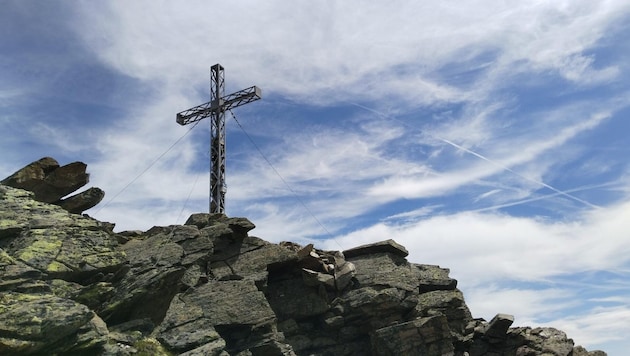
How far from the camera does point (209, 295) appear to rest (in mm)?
30547

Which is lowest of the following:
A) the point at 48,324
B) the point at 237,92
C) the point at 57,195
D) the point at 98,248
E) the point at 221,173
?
the point at 48,324

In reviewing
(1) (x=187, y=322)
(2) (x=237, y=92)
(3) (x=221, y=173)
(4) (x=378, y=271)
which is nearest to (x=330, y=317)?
(4) (x=378, y=271)

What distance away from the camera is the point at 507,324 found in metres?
40.7

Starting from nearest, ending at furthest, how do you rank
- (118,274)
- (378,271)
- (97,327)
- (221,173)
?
1. (97,327)
2. (118,274)
3. (378,271)
4. (221,173)

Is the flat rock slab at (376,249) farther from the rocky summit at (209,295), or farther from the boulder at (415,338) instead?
the boulder at (415,338)

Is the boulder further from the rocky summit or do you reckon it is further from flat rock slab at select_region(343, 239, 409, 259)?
flat rock slab at select_region(343, 239, 409, 259)

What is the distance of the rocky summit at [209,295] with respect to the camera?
2211cm

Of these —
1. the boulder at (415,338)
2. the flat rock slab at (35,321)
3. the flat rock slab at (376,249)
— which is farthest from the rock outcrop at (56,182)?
the boulder at (415,338)

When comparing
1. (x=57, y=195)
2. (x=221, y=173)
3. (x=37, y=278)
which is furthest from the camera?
(x=221, y=173)

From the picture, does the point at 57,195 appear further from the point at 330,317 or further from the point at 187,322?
the point at 330,317

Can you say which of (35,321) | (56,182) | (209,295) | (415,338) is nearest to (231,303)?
(209,295)

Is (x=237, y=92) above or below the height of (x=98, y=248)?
above

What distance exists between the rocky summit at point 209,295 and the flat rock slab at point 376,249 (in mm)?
87

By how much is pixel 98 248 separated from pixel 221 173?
68.0ft
